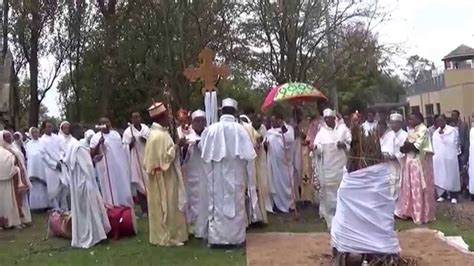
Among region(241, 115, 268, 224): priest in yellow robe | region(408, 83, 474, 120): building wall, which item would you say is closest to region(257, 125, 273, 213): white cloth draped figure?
region(241, 115, 268, 224): priest in yellow robe

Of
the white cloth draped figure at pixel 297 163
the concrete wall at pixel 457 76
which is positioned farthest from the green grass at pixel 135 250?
the concrete wall at pixel 457 76

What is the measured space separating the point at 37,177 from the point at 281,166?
5418 mm

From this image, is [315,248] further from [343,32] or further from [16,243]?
[343,32]

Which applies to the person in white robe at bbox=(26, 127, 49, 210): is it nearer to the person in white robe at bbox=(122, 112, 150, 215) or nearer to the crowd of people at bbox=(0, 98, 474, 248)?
the crowd of people at bbox=(0, 98, 474, 248)

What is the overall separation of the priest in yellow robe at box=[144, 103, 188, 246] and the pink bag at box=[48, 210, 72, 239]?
1.65 m

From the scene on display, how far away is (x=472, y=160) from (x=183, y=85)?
12.0m

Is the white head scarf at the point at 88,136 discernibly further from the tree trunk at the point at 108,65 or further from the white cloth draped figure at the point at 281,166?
the tree trunk at the point at 108,65

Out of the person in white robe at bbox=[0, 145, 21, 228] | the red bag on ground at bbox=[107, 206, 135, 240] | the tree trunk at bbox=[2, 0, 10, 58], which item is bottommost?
the red bag on ground at bbox=[107, 206, 135, 240]

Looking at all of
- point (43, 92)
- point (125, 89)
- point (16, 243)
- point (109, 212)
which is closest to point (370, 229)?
point (109, 212)

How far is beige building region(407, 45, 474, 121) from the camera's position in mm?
42125

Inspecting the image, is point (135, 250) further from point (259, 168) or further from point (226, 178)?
point (259, 168)

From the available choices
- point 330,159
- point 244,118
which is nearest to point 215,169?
point 330,159

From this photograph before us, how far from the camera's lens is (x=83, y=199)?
11797 millimetres

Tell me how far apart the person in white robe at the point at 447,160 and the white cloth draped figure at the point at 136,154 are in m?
6.29
